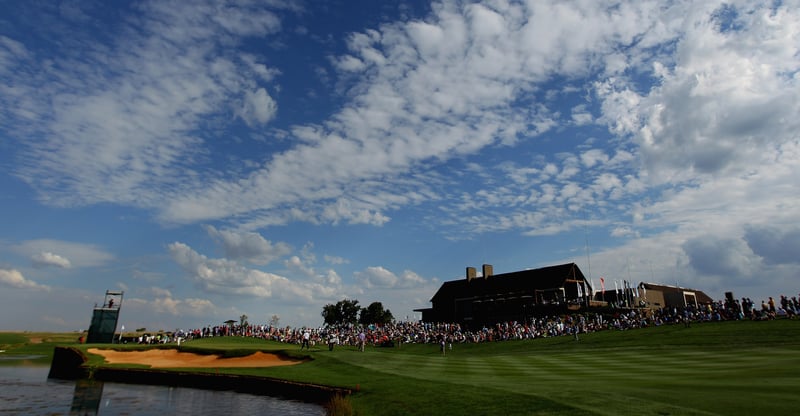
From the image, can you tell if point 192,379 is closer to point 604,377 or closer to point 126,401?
point 126,401

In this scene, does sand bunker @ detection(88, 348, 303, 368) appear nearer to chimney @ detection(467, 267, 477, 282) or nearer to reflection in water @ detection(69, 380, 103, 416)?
reflection in water @ detection(69, 380, 103, 416)

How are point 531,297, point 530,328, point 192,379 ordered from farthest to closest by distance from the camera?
1. point 531,297
2. point 530,328
3. point 192,379

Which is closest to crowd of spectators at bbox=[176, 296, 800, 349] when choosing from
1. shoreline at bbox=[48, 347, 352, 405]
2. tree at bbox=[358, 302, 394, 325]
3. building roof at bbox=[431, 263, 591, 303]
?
building roof at bbox=[431, 263, 591, 303]

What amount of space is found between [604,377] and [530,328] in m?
27.9

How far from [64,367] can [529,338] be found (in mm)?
39108

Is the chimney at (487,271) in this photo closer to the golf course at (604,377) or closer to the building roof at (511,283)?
the building roof at (511,283)

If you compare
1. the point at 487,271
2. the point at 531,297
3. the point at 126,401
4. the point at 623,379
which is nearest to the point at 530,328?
the point at 531,297

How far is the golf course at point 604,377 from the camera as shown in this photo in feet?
38.2

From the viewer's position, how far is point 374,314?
338 feet

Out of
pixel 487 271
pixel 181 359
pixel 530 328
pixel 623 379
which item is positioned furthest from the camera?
pixel 487 271

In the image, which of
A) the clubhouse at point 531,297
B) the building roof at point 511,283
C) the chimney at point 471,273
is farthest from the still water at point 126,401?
the chimney at point 471,273

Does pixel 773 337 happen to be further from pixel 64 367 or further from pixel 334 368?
pixel 64 367

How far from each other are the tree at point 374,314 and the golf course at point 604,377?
68093 millimetres

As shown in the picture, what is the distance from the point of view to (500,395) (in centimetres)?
1427
